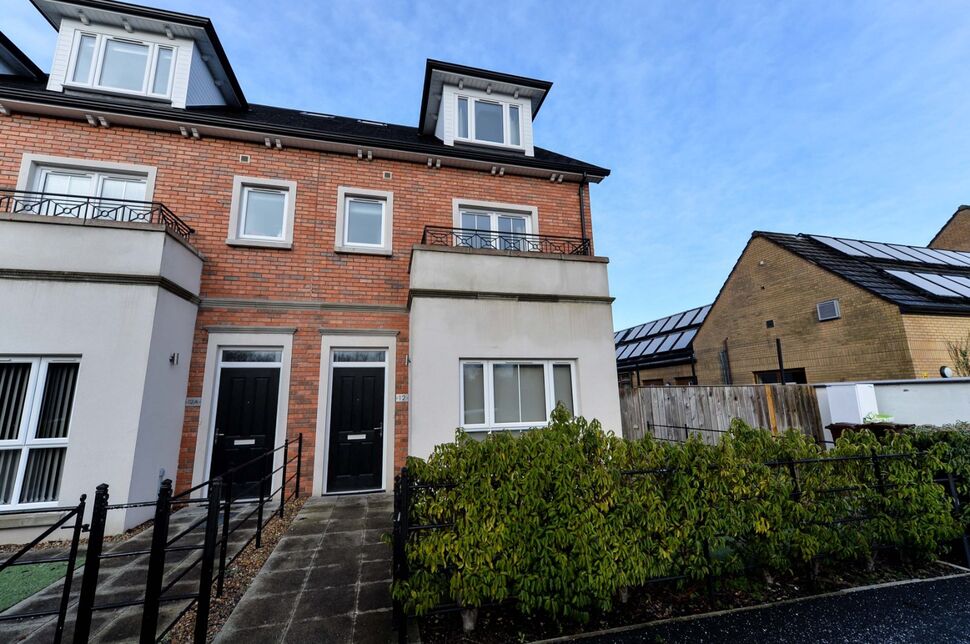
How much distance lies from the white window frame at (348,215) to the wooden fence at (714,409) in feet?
20.9

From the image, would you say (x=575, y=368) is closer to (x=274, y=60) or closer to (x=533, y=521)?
(x=533, y=521)

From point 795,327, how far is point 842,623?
13.6 m

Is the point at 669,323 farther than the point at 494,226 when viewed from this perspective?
Yes

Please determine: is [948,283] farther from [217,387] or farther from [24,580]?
[24,580]

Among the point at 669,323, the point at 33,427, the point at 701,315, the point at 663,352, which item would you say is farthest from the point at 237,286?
the point at 669,323

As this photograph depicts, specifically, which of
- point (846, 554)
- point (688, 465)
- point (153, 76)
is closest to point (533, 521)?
point (688, 465)

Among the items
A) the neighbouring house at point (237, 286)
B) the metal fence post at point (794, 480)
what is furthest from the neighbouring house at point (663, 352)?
the metal fence post at point (794, 480)

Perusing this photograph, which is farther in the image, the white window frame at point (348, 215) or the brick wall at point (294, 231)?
the white window frame at point (348, 215)

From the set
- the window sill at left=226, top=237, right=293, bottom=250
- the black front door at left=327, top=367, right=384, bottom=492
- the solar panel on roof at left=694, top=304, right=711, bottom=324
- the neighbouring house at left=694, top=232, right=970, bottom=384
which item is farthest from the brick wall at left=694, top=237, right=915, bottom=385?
the window sill at left=226, top=237, right=293, bottom=250

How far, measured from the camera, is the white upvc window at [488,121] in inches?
342

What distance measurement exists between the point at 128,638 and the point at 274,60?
11.7m

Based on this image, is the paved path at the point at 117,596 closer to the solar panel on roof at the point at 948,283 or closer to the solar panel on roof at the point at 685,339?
the solar panel on roof at the point at 948,283

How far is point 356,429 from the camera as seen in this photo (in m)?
6.54

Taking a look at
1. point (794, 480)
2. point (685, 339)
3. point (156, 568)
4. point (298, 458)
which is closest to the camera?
point (156, 568)
